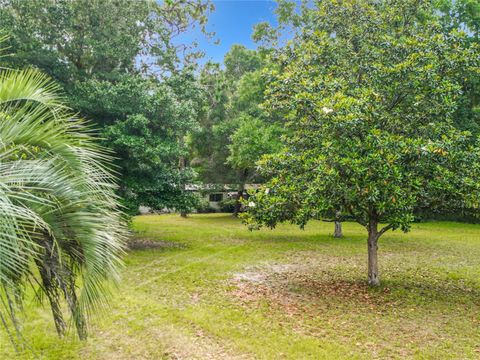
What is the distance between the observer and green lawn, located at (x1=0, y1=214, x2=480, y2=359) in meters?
4.67

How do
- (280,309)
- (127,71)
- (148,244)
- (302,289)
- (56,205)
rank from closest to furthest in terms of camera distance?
(56,205) < (280,309) < (302,289) < (127,71) < (148,244)

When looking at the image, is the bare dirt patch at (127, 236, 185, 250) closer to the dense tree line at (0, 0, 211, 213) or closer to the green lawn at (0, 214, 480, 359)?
the green lawn at (0, 214, 480, 359)

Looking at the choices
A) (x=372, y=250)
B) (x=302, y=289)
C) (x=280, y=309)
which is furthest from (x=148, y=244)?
(x=372, y=250)

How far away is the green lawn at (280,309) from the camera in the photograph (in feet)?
15.3

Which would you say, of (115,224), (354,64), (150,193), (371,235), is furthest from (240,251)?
(115,224)

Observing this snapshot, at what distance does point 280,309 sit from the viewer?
6.20 meters

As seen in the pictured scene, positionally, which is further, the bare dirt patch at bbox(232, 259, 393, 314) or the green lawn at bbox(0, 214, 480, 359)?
the bare dirt patch at bbox(232, 259, 393, 314)

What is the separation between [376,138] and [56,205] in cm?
530

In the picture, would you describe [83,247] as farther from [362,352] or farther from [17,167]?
[362,352]

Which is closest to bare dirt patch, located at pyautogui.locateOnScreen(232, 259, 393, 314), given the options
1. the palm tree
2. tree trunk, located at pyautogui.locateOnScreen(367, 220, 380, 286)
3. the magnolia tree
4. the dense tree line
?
tree trunk, located at pyautogui.locateOnScreen(367, 220, 380, 286)

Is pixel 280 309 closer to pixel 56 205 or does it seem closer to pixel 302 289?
pixel 302 289

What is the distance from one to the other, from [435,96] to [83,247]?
6.83 metres

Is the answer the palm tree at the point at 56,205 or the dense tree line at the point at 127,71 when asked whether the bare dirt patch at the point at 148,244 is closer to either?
the dense tree line at the point at 127,71

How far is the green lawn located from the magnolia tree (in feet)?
4.49
